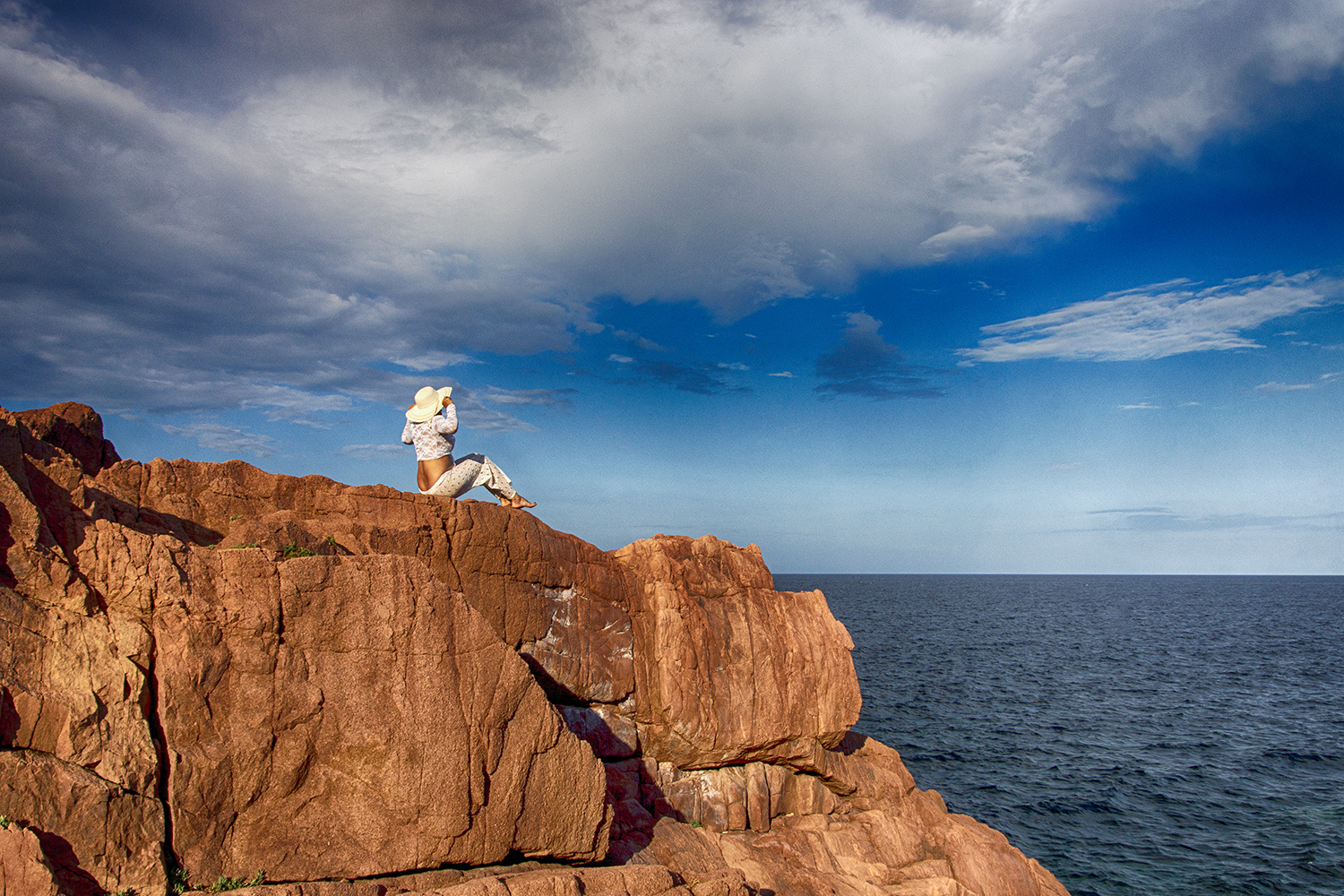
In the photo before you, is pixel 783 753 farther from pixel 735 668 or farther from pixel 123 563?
pixel 123 563

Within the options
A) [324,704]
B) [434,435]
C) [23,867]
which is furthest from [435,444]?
[23,867]

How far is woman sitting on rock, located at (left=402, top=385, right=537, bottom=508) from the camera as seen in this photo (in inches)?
711

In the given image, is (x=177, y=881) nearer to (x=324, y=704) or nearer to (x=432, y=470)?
(x=324, y=704)

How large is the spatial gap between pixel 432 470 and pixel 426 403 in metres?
1.59

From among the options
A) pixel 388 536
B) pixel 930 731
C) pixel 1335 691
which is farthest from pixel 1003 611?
pixel 388 536

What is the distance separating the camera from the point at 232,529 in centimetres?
1355

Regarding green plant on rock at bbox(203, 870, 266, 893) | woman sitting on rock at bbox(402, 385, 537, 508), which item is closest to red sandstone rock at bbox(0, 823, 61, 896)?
green plant on rock at bbox(203, 870, 266, 893)

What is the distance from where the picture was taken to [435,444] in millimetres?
18125

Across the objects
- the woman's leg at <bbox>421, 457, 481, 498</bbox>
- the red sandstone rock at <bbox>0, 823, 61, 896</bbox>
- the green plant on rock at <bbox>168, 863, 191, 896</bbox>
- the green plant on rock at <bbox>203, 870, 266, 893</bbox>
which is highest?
the woman's leg at <bbox>421, 457, 481, 498</bbox>

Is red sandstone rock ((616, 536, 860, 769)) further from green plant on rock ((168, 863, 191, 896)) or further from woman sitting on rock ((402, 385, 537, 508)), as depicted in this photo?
green plant on rock ((168, 863, 191, 896))

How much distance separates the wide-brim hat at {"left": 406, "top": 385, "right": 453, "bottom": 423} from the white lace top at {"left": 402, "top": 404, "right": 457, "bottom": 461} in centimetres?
12

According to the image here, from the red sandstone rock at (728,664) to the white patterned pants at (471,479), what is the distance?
170 inches

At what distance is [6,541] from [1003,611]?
131211 millimetres

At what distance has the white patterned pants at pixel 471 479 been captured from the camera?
18.1m
